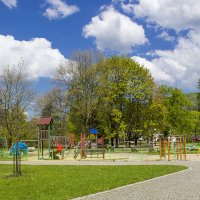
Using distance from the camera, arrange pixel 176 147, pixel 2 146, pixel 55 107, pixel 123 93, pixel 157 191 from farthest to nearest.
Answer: pixel 55 107, pixel 123 93, pixel 2 146, pixel 176 147, pixel 157 191

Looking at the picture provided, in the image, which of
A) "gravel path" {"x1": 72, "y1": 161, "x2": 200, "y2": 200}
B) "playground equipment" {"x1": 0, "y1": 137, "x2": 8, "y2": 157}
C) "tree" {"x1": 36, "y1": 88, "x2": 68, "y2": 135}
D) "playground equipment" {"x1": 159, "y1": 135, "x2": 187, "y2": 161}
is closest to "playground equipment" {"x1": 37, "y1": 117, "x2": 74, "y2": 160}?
"playground equipment" {"x1": 0, "y1": 137, "x2": 8, "y2": 157}

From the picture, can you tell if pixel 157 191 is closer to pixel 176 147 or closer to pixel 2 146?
pixel 176 147

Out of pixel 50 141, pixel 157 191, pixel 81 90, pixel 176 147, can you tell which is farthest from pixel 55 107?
pixel 157 191

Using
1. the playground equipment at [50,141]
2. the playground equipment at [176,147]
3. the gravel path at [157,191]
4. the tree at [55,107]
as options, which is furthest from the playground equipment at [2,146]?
the gravel path at [157,191]

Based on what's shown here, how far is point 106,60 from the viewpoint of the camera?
59562 millimetres

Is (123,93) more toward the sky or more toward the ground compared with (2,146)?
more toward the sky

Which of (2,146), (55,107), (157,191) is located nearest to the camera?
(157,191)

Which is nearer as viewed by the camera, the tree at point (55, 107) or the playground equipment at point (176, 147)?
the playground equipment at point (176, 147)

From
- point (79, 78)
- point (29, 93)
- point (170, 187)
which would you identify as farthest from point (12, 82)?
point (170, 187)

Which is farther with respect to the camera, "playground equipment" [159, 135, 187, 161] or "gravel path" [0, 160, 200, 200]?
"playground equipment" [159, 135, 187, 161]

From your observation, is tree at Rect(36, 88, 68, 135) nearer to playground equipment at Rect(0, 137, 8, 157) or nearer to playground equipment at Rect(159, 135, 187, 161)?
playground equipment at Rect(0, 137, 8, 157)

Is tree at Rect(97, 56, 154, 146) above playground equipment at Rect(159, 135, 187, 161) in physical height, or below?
above

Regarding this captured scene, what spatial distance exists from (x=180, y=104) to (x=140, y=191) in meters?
66.5

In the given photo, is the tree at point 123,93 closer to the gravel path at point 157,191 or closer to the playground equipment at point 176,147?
the playground equipment at point 176,147
